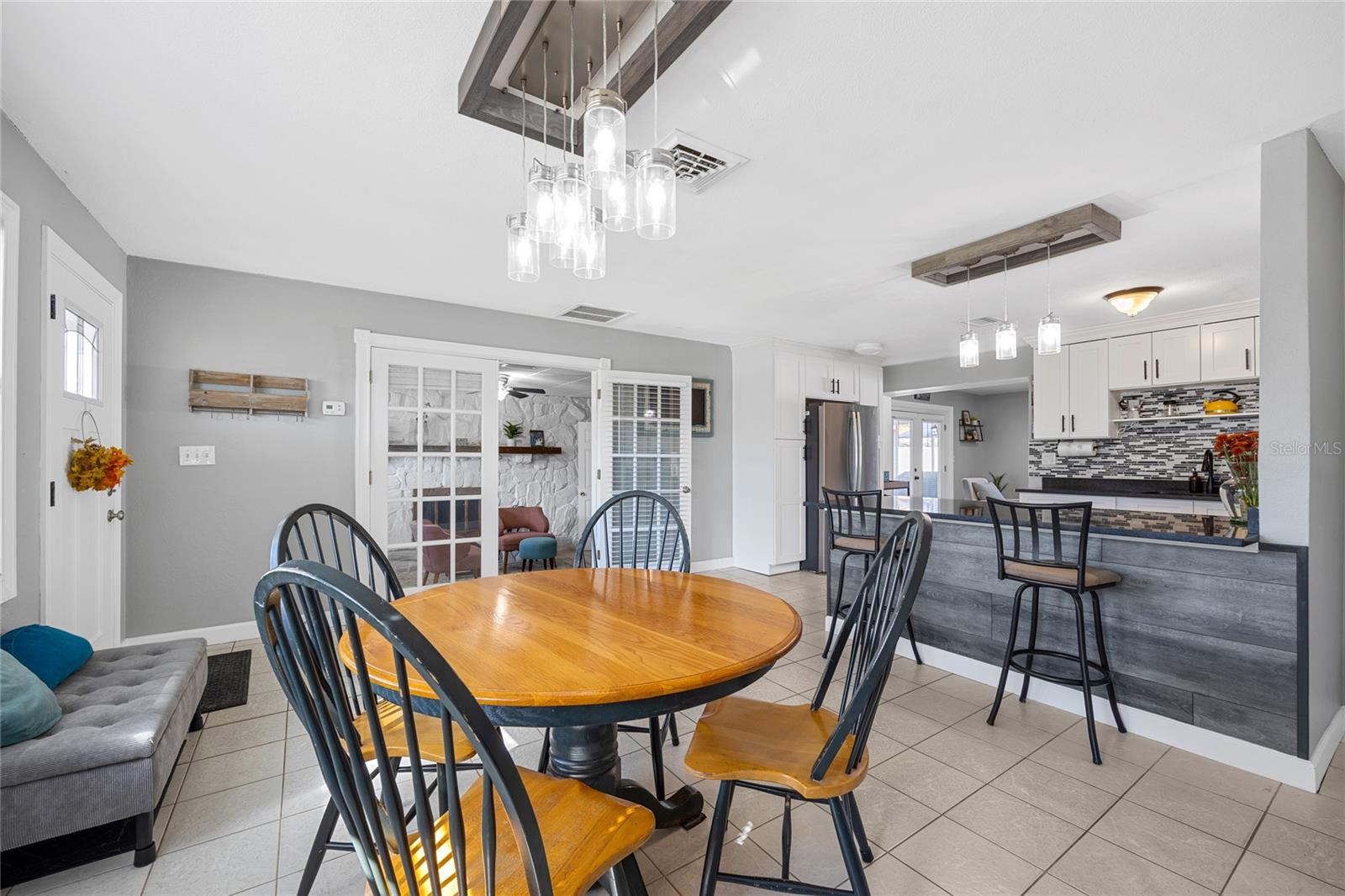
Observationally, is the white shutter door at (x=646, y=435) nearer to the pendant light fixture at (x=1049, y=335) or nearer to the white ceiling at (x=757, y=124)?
the white ceiling at (x=757, y=124)

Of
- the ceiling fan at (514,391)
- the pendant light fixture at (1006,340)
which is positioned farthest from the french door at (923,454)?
the pendant light fixture at (1006,340)

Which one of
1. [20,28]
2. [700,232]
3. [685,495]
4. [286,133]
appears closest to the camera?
[20,28]

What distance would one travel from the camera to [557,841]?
105cm

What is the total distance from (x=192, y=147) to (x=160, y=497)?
2.17 metres

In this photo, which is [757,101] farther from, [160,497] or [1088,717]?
[160,497]

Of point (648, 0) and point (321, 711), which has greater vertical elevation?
point (648, 0)

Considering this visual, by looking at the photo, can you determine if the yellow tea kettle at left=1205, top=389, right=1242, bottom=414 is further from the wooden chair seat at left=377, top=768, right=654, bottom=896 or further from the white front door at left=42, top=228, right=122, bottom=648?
the white front door at left=42, top=228, right=122, bottom=648

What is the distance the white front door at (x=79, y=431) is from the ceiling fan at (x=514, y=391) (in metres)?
3.58

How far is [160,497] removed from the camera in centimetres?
342

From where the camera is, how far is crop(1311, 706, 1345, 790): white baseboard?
2.09 metres

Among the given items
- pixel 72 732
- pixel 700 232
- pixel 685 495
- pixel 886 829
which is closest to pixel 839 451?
pixel 685 495

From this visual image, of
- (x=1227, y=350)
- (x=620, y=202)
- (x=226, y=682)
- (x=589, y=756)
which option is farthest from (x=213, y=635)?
(x=1227, y=350)

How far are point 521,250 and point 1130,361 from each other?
16.7ft

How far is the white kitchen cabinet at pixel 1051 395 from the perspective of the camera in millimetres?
5227
